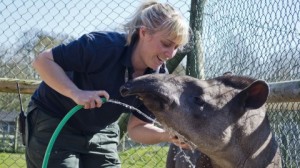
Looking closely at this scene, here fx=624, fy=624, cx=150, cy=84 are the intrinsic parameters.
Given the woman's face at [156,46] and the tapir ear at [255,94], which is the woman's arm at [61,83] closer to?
the woman's face at [156,46]

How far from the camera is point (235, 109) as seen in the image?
394 cm

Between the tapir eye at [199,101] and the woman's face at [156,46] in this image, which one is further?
the woman's face at [156,46]

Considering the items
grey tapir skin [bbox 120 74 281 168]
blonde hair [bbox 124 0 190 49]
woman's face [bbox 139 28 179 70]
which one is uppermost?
blonde hair [bbox 124 0 190 49]

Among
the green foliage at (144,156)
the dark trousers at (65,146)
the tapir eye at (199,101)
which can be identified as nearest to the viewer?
the tapir eye at (199,101)

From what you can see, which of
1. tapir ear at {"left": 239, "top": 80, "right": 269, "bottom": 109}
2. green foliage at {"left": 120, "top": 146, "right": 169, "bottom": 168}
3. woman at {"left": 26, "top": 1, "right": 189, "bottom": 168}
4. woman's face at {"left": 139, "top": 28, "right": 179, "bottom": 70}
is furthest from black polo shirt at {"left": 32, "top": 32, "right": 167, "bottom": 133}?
green foliage at {"left": 120, "top": 146, "right": 169, "bottom": 168}

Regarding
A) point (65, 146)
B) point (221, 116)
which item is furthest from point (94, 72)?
point (221, 116)

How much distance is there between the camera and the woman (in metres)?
4.04

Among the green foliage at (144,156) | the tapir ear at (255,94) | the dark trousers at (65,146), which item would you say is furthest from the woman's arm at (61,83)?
the green foliage at (144,156)

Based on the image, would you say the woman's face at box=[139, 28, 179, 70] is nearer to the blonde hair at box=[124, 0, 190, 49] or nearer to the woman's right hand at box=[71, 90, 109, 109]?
the blonde hair at box=[124, 0, 190, 49]

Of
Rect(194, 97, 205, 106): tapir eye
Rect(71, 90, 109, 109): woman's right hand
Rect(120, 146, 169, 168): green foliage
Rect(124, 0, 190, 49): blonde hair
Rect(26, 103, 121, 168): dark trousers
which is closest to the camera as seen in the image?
Rect(71, 90, 109, 109): woman's right hand

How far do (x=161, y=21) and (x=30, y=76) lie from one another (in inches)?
137

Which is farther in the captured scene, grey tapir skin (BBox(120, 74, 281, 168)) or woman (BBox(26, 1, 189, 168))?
woman (BBox(26, 1, 189, 168))

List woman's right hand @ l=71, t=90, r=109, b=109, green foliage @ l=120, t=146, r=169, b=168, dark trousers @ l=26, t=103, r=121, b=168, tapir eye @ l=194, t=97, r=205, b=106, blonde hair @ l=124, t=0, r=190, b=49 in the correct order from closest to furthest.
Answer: woman's right hand @ l=71, t=90, r=109, b=109
tapir eye @ l=194, t=97, r=205, b=106
blonde hair @ l=124, t=0, r=190, b=49
dark trousers @ l=26, t=103, r=121, b=168
green foliage @ l=120, t=146, r=169, b=168

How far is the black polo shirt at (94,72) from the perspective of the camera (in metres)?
4.07
